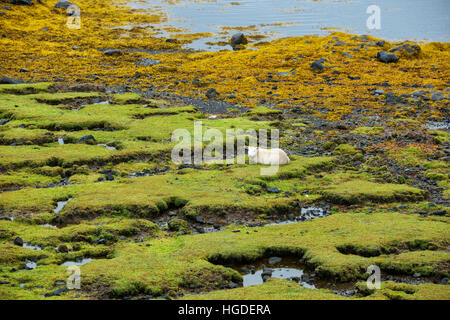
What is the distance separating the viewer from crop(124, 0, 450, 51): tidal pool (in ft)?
→ 185

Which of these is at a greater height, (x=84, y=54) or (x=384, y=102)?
(x=84, y=54)

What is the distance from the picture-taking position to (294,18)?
6856cm

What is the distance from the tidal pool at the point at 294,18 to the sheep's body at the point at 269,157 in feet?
103

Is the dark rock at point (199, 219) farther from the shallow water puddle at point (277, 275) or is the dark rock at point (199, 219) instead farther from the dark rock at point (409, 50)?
the dark rock at point (409, 50)

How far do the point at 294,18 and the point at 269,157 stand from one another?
54.9 metres

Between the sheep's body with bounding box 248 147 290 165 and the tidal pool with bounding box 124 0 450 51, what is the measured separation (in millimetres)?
31254

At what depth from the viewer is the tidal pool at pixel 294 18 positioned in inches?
2222

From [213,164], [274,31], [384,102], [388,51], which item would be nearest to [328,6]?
[274,31]

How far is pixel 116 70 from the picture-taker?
3675 cm

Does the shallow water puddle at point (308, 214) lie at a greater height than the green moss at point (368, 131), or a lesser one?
lesser

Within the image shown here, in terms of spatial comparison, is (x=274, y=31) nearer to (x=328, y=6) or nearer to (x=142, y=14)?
(x=142, y=14)

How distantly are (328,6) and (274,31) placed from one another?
26609 millimetres

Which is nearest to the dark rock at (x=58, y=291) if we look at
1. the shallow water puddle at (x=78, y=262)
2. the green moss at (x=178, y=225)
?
the shallow water puddle at (x=78, y=262)

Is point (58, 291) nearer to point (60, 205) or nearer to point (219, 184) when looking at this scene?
point (60, 205)
